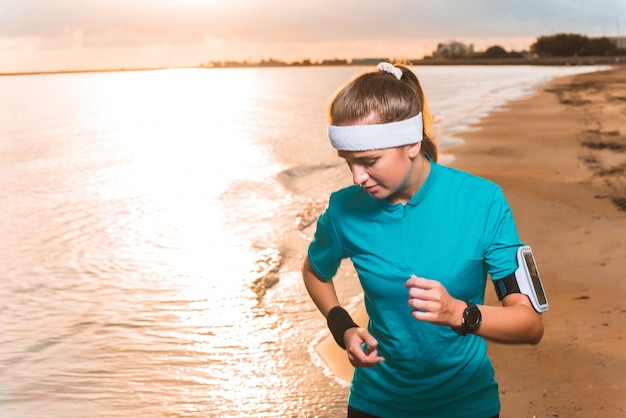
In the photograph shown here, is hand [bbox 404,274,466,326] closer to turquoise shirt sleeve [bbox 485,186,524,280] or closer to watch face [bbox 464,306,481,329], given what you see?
watch face [bbox 464,306,481,329]

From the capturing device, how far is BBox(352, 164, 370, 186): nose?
8.29 feet

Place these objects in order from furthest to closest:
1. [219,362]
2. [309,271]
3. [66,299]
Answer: [66,299], [219,362], [309,271]

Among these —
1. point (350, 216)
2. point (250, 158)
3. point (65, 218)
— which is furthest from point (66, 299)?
point (250, 158)

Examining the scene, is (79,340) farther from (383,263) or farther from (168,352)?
(383,263)

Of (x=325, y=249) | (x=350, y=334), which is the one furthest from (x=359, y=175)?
(x=350, y=334)

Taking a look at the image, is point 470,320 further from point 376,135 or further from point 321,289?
A: point 321,289

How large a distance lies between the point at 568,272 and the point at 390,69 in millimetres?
5766

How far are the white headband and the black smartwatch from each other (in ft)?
1.86

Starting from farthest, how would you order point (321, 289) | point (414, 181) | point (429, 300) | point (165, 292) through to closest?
point (165, 292) < point (321, 289) < point (414, 181) < point (429, 300)

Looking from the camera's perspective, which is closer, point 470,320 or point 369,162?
point 470,320

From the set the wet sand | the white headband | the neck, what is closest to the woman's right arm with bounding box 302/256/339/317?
the neck

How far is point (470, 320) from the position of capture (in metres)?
2.35

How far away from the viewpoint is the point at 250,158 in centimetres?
2644

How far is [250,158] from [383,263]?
2401cm
